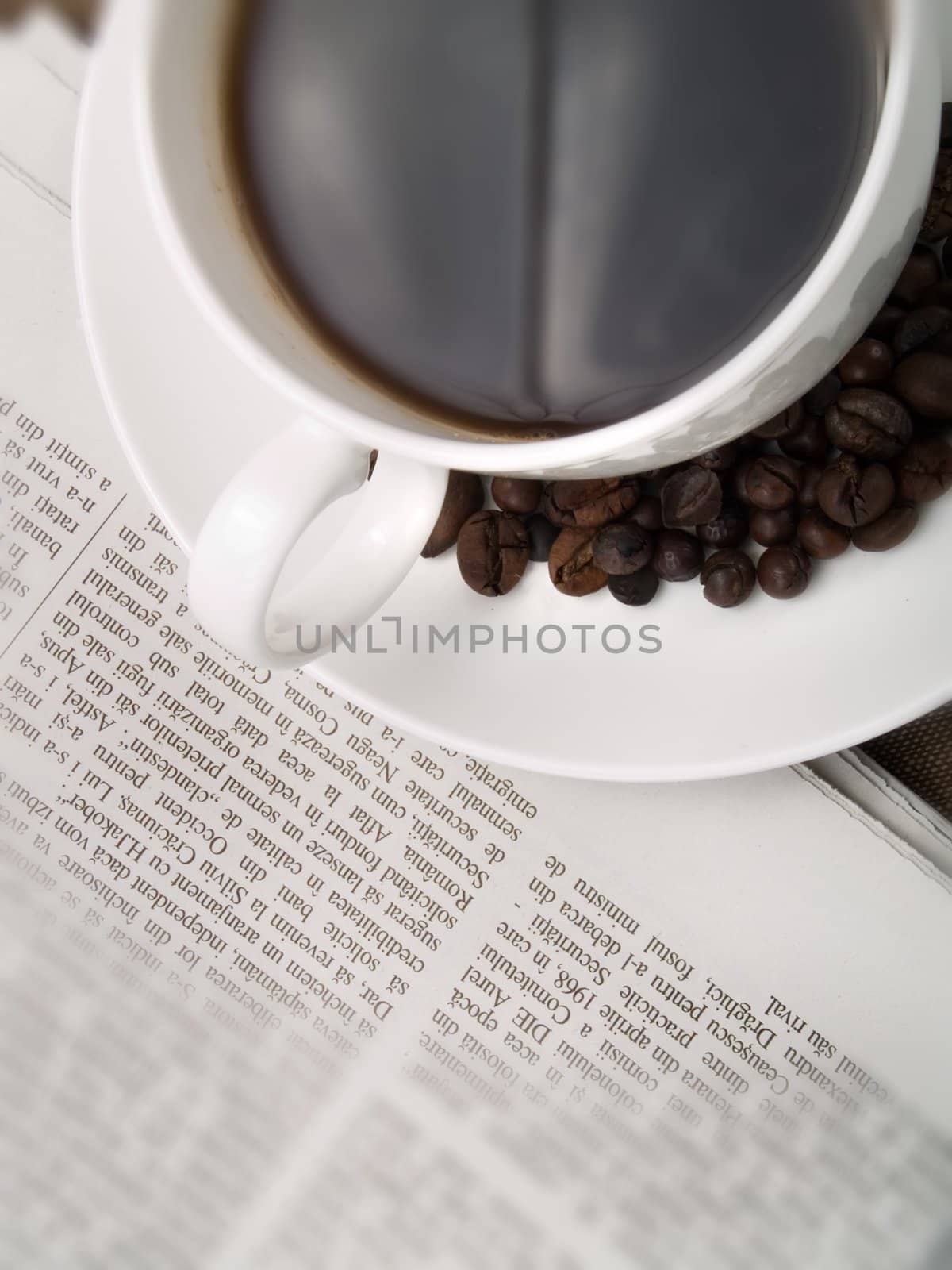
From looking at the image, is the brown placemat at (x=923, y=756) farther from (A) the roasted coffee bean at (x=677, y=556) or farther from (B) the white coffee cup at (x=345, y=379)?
(B) the white coffee cup at (x=345, y=379)

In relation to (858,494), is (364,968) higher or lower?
lower

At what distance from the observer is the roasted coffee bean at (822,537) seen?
631mm

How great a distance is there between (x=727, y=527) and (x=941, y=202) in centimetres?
21

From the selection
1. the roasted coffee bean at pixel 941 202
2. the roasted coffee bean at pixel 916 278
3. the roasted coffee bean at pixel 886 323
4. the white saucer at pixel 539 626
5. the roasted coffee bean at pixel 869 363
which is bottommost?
the white saucer at pixel 539 626

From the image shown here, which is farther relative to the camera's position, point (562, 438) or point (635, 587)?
point (635, 587)

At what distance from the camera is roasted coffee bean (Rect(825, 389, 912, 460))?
621mm

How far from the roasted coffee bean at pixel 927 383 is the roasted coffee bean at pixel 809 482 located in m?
0.06

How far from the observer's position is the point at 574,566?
2.21 ft

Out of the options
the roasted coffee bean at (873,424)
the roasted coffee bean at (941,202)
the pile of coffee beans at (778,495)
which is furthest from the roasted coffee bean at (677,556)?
the roasted coffee bean at (941,202)

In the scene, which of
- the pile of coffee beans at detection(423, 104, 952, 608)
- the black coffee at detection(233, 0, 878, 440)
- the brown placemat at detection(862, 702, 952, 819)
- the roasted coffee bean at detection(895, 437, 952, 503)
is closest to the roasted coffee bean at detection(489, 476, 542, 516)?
the pile of coffee beans at detection(423, 104, 952, 608)

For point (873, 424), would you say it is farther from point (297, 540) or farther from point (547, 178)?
point (297, 540)

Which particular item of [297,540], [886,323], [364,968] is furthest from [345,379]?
[364,968]

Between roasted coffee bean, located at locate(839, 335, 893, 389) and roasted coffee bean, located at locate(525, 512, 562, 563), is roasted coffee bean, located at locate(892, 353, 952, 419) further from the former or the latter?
roasted coffee bean, located at locate(525, 512, 562, 563)

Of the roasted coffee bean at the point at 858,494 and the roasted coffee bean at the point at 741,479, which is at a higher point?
the roasted coffee bean at the point at 858,494
